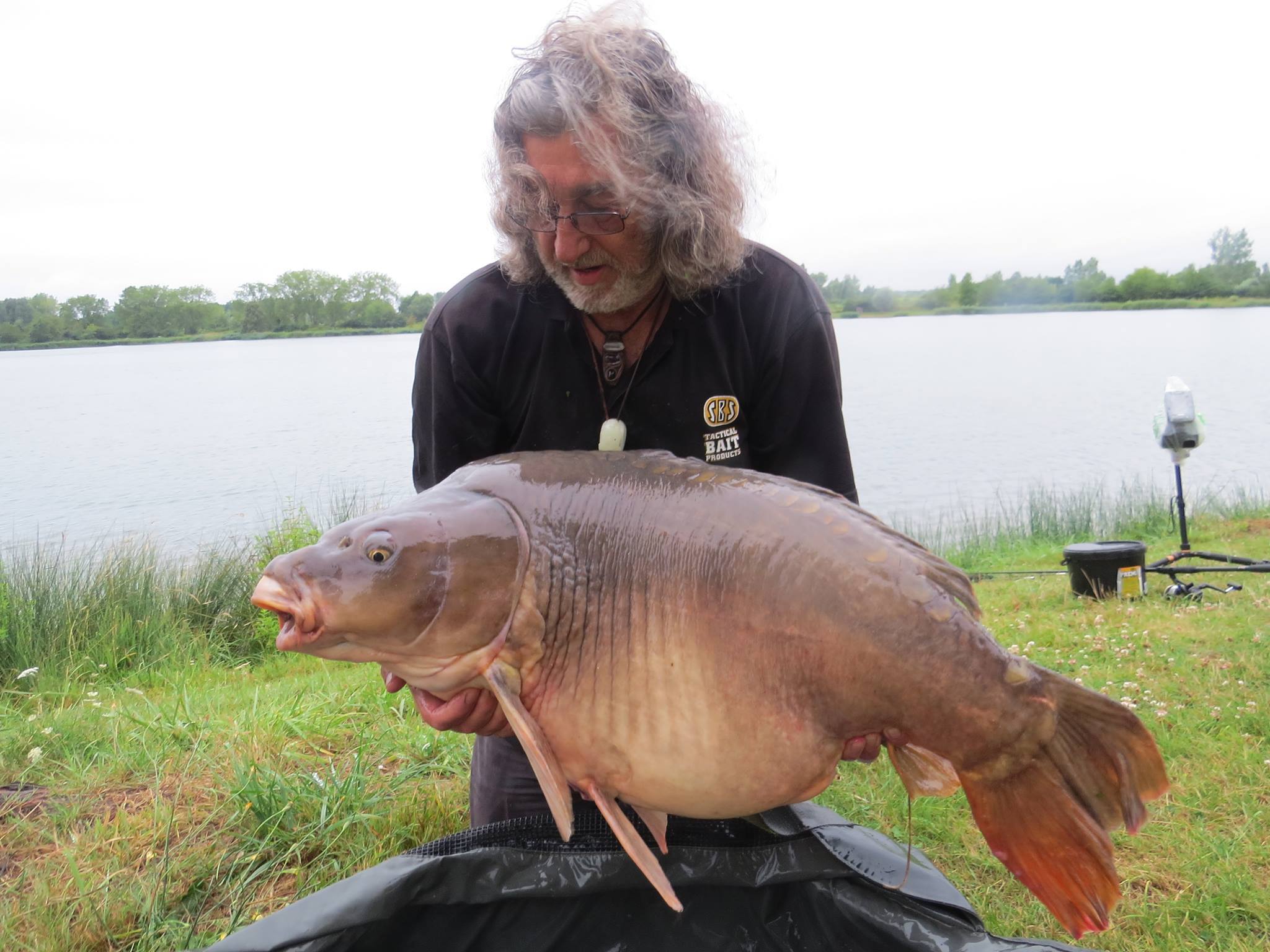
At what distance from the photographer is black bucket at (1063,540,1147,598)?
387 cm

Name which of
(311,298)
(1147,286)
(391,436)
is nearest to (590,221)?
(391,436)

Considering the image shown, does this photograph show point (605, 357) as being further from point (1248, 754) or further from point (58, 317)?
point (58, 317)

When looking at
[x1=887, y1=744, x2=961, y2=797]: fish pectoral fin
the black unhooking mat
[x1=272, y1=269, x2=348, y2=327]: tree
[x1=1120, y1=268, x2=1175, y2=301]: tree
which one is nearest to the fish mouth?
the black unhooking mat

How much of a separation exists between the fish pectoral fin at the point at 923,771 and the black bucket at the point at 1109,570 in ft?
10.0

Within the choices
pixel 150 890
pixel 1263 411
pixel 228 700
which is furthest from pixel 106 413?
pixel 1263 411

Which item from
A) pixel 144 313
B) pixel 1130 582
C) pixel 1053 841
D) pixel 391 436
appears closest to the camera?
pixel 1053 841

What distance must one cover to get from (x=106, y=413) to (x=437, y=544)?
17.7 meters

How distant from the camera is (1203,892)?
1.77 metres

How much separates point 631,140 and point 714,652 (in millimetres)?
938

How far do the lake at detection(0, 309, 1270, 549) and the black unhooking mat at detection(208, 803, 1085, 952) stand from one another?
564 cm

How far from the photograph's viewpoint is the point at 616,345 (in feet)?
5.69

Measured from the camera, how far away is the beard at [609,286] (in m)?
1.64

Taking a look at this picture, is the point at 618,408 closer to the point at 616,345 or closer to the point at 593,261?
the point at 616,345

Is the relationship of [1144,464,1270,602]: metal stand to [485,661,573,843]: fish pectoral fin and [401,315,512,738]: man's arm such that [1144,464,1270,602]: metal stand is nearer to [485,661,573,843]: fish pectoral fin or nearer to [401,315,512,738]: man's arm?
[401,315,512,738]: man's arm
